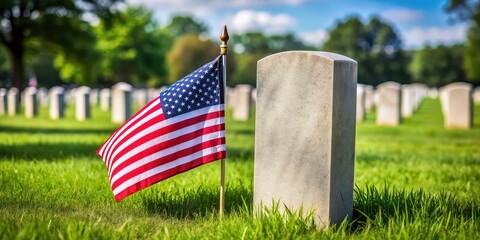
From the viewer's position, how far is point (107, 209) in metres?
5.02

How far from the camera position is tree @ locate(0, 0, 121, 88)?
32938 millimetres

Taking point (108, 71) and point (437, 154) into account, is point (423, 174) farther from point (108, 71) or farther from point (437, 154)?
point (108, 71)

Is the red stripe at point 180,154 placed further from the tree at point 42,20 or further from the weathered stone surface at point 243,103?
the tree at point 42,20

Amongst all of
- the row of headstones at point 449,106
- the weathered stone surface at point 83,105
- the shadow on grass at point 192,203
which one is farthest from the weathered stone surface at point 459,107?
the shadow on grass at point 192,203

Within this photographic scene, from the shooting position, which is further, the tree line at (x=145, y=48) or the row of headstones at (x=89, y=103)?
the tree line at (x=145, y=48)

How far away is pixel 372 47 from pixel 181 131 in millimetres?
90614

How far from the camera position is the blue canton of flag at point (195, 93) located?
4.71 m

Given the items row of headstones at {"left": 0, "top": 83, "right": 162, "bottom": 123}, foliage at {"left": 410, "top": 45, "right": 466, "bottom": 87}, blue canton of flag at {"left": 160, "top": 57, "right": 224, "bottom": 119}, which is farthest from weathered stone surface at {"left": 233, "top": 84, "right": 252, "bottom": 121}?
foliage at {"left": 410, "top": 45, "right": 466, "bottom": 87}

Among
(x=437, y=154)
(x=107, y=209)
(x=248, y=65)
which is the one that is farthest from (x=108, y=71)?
(x=107, y=209)

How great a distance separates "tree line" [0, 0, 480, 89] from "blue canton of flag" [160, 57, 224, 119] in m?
29.8

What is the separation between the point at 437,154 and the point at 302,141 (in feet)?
23.9

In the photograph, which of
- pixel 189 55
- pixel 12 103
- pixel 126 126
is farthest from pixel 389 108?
pixel 189 55

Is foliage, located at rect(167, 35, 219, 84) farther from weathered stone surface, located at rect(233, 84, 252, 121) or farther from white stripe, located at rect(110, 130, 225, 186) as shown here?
white stripe, located at rect(110, 130, 225, 186)

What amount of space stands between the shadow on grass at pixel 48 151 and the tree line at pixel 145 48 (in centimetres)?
2341
